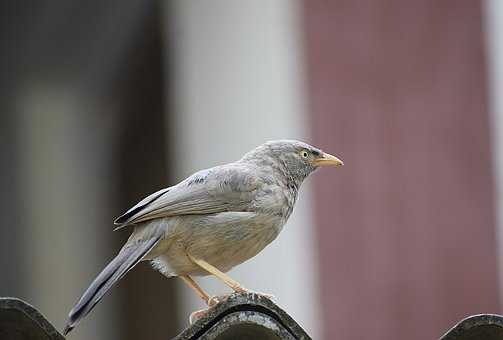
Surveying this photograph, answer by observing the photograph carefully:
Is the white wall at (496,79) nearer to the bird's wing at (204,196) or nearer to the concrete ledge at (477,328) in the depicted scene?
the bird's wing at (204,196)

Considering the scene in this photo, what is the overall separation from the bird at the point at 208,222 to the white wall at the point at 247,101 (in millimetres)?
4105

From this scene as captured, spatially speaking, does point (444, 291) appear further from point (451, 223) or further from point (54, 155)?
point (54, 155)

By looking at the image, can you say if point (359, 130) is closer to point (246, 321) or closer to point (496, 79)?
point (496, 79)

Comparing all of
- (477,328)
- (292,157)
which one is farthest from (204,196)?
(477,328)

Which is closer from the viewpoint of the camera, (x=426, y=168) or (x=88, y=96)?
(x=426, y=168)

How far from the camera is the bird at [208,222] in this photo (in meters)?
4.72

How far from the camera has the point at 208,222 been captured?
193 inches

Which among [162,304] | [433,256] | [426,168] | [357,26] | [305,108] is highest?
[357,26]

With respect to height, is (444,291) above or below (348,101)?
below

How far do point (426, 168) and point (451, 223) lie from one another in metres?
0.57

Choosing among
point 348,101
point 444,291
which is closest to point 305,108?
point 348,101

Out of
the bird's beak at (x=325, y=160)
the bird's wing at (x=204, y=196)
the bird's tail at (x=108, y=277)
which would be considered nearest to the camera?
the bird's tail at (x=108, y=277)

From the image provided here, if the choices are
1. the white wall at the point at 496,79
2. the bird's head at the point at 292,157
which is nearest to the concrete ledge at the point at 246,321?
the bird's head at the point at 292,157

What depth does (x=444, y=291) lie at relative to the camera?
10.5m
